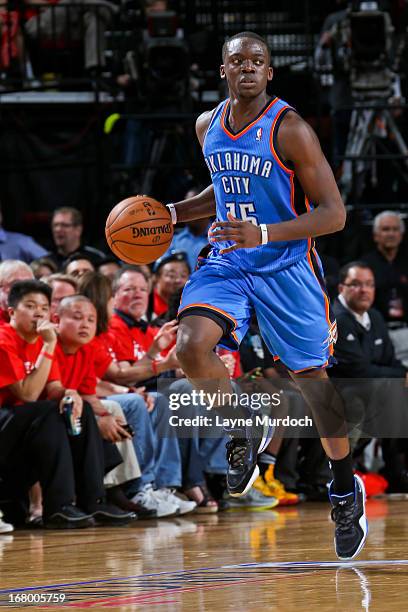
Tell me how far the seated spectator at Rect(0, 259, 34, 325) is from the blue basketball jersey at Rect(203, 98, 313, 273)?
223cm

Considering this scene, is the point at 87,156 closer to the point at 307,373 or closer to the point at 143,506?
the point at 143,506

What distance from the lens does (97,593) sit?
12.0 feet

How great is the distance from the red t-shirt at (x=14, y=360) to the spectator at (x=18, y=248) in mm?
2309

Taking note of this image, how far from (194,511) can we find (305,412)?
1.23 meters

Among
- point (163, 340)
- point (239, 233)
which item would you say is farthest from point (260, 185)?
point (163, 340)

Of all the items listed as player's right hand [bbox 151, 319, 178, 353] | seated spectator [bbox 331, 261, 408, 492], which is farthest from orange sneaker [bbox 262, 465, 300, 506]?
player's right hand [bbox 151, 319, 178, 353]

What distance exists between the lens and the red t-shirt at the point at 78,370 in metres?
6.46

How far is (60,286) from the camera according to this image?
687 cm

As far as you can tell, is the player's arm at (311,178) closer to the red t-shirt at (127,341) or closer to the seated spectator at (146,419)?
the seated spectator at (146,419)

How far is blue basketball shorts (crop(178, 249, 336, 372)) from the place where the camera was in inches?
174

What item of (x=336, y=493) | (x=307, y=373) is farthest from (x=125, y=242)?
(x=336, y=493)

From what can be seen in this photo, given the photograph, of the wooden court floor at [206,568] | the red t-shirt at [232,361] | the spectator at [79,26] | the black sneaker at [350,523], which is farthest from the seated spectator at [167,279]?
the black sneaker at [350,523]

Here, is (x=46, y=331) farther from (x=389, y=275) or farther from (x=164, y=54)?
(x=164, y=54)

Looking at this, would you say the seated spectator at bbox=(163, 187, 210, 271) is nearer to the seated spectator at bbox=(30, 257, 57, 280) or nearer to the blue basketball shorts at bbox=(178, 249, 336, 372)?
the seated spectator at bbox=(30, 257, 57, 280)
